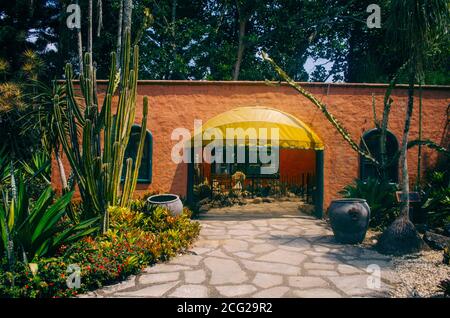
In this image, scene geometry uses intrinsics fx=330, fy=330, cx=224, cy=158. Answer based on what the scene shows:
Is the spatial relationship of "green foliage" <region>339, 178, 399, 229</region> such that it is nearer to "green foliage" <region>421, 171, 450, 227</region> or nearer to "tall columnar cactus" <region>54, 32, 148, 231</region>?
"green foliage" <region>421, 171, 450, 227</region>

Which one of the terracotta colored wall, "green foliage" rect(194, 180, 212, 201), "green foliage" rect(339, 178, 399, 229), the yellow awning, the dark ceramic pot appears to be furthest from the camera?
"green foliage" rect(194, 180, 212, 201)

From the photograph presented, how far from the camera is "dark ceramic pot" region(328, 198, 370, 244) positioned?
6.61 m

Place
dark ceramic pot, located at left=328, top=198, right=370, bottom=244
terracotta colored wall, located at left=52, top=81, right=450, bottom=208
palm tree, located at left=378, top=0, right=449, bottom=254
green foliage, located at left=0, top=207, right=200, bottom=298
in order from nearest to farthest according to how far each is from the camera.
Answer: green foliage, located at left=0, top=207, right=200, bottom=298 → palm tree, located at left=378, top=0, right=449, bottom=254 → dark ceramic pot, located at left=328, top=198, right=370, bottom=244 → terracotta colored wall, located at left=52, top=81, right=450, bottom=208

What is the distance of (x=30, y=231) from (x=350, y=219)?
562cm

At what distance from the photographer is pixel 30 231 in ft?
15.4

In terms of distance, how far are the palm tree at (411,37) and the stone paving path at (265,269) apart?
19.3 inches

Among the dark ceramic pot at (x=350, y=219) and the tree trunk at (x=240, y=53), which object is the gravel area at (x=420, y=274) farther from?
the tree trunk at (x=240, y=53)

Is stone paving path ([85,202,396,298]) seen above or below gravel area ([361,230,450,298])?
below

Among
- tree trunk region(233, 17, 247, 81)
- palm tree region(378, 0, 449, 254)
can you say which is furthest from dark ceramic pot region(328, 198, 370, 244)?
tree trunk region(233, 17, 247, 81)

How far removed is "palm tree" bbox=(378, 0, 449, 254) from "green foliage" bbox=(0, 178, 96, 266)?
5554 mm
